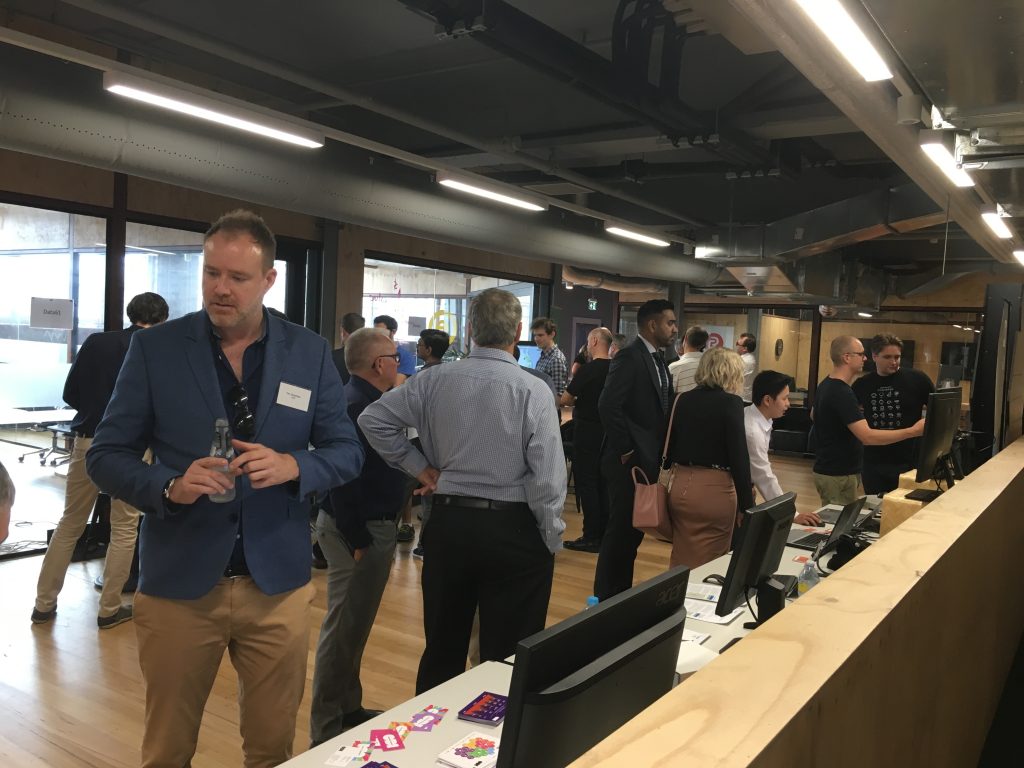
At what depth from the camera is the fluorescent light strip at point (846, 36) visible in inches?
76.0

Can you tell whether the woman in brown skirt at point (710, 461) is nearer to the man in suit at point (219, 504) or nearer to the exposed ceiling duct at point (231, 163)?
the man in suit at point (219, 504)

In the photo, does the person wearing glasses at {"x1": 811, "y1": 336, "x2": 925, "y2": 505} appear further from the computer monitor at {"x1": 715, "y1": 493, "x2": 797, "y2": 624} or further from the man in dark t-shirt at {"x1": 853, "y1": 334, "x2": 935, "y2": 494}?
the computer monitor at {"x1": 715, "y1": 493, "x2": 797, "y2": 624}

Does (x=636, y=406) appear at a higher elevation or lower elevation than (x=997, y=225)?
lower

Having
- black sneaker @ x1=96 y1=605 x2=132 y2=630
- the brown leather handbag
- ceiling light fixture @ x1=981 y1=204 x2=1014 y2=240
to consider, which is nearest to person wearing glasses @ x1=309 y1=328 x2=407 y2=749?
the brown leather handbag

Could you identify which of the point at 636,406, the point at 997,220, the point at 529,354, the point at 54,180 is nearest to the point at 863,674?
the point at 636,406

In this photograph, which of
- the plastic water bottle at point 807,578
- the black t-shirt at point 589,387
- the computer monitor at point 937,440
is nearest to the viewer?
the plastic water bottle at point 807,578

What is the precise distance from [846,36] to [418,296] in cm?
751

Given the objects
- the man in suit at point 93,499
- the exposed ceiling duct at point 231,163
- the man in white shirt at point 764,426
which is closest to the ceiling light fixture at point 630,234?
the exposed ceiling duct at point 231,163

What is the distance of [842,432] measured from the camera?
459 cm

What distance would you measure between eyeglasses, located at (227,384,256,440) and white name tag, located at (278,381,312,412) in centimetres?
8

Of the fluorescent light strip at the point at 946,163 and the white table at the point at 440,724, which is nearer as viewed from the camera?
the white table at the point at 440,724

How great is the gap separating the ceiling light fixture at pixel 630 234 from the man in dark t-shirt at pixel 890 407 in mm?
3042

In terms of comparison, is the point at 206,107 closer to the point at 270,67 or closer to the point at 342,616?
the point at 270,67

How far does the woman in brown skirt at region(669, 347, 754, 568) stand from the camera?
11.3ft
